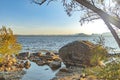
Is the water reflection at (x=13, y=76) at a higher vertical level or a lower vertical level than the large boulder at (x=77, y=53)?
lower

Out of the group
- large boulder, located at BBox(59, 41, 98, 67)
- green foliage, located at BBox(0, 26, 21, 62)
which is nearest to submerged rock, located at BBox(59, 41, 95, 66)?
large boulder, located at BBox(59, 41, 98, 67)

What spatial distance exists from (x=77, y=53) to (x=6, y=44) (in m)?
12.9

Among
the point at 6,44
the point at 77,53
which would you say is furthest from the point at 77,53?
the point at 6,44

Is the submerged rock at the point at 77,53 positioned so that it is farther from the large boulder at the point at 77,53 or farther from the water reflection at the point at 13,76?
the water reflection at the point at 13,76

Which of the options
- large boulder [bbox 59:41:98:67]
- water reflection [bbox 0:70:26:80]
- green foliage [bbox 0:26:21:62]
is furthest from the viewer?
green foliage [bbox 0:26:21:62]

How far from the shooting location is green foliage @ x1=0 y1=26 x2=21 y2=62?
53.9 m

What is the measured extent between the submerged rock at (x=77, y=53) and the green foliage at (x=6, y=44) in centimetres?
932

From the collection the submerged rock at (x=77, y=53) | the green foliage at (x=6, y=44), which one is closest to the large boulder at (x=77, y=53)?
the submerged rock at (x=77, y=53)

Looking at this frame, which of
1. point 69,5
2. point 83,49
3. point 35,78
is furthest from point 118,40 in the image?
point 83,49

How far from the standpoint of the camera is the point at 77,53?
50812 millimetres

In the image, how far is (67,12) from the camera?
1205 cm

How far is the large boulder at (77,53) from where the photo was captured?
49375mm

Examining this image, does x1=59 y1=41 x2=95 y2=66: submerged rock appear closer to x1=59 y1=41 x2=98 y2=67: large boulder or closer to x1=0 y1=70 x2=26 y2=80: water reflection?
x1=59 y1=41 x2=98 y2=67: large boulder

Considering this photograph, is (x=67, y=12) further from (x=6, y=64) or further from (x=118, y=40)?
(x=6, y=64)
